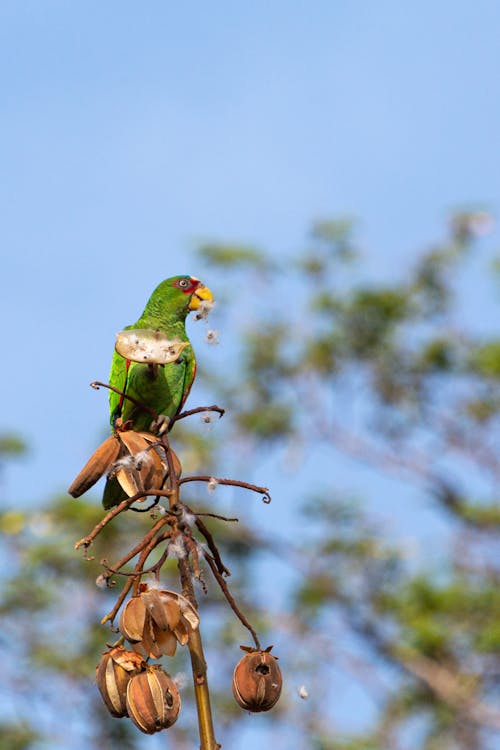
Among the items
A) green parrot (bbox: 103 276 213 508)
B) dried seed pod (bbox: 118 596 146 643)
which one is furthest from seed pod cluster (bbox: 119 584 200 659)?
green parrot (bbox: 103 276 213 508)

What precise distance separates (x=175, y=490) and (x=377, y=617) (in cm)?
1614

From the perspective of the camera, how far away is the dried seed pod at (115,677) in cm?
213

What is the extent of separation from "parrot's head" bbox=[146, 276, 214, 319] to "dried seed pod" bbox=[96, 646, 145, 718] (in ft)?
9.43

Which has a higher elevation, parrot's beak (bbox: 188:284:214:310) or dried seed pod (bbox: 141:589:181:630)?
parrot's beak (bbox: 188:284:214:310)

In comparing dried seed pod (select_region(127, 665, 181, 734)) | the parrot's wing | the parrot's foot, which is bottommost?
dried seed pod (select_region(127, 665, 181, 734))

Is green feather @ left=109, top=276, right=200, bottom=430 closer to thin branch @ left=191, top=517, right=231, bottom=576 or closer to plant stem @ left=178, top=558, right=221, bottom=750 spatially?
thin branch @ left=191, top=517, right=231, bottom=576

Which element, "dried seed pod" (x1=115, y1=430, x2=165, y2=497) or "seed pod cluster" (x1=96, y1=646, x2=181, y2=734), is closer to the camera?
"seed pod cluster" (x1=96, y1=646, x2=181, y2=734)

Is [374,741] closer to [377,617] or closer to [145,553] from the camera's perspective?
[377,617]

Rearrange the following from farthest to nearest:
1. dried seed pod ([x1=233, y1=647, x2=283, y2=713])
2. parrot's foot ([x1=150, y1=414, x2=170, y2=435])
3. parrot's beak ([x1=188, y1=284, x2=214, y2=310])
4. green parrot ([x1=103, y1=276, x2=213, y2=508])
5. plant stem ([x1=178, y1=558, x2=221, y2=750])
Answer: parrot's beak ([x1=188, y1=284, x2=214, y2=310]) → green parrot ([x1=103, y1=276, x2=213, y2=508]) → parrot's foot ([x1=150, y1=414, x2=170, y2=435]) → dried seed pod ([x1=233, y1=647, x2=283, y2=713]) → plant stem ([x1=178, y1=558, x2=221, y2=750])

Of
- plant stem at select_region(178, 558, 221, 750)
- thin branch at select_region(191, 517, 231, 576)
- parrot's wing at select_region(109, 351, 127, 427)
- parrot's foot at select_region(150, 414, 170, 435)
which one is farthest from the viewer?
parrot's wing at select_region(109, 351, 127, 427)

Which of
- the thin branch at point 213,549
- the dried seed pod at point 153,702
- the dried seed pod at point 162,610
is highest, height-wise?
the thin branch at point 213,549

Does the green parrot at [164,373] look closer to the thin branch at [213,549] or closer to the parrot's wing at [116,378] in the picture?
the parrot's wing at [116,378]

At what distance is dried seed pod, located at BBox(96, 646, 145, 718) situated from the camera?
213 cm

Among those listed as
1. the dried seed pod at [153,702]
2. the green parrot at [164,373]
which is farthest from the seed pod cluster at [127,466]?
the green parrot at [164,373]
